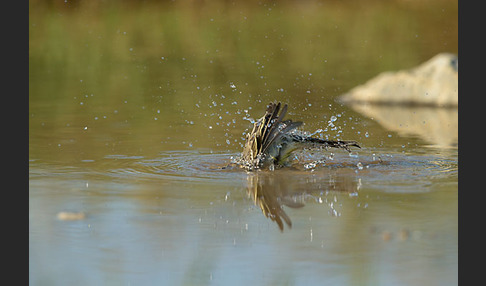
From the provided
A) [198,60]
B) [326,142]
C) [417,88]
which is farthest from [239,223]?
[198,60]

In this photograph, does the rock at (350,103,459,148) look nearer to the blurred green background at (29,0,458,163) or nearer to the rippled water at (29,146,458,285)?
the blurred green background at (29,0,458,163)

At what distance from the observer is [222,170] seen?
923 centimetres

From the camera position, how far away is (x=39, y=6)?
82.0 feet

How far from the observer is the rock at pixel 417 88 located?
1548cm

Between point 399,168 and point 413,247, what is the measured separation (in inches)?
123

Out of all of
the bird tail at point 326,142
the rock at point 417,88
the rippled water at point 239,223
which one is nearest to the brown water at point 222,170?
the rippled water at point 239,223

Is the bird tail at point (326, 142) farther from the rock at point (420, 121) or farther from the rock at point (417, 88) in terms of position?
the rock at point (417, 88)

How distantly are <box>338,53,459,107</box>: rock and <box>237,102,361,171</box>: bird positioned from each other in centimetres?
627

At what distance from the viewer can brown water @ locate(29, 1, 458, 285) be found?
5996mm

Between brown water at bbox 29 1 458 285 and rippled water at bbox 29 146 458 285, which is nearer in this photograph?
rippled water at bbox 29 146 458 285

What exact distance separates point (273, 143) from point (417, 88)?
6.87 meters

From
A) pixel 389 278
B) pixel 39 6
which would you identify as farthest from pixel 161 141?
pixel 39 6

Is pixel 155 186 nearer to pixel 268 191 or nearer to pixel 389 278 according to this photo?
pixel 268 191

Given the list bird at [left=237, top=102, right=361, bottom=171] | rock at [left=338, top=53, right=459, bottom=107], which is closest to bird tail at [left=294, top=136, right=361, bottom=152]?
bird at [left=237, top=102, right=361, bottom=171]
